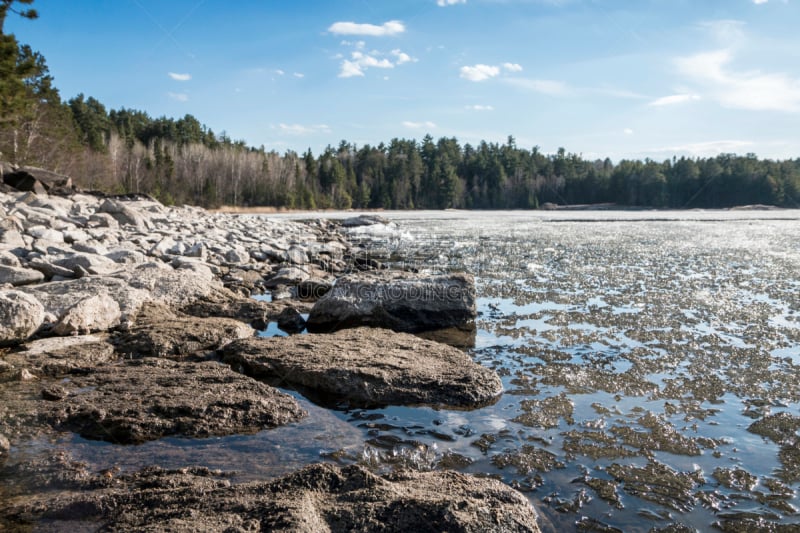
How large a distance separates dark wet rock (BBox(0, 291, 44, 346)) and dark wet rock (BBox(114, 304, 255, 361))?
878 millimetres

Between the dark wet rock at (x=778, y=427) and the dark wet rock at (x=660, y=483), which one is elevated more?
the dark wet rock at (x=778, y=427)

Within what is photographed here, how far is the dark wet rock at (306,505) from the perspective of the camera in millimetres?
2521

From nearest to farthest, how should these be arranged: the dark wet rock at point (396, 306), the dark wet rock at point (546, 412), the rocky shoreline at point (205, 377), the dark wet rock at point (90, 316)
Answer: the rocky shoreline at point (205, 377), the dark wet rock at point (546, 412), the dark wet rock at point (90, 316), the dark wet rock at point (396, 306)

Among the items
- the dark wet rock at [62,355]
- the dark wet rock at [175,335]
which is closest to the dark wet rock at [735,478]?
the dark wet rock at [175,335]

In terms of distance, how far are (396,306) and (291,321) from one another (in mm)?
1617

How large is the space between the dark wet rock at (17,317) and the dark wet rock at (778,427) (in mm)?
7306

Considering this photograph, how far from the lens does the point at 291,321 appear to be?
776cm

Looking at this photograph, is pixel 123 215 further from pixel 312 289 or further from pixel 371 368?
pixel 371 368

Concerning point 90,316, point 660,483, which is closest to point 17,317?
point 90,316

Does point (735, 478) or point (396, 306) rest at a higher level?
point (396, 306)

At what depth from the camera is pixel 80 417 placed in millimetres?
4090

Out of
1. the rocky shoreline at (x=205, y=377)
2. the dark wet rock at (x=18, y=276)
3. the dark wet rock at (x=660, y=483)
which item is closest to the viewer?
the rocky shoreline at (x=205, y=377)

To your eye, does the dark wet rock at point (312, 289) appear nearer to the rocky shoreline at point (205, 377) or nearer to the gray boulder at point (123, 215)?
the rocky shoreline at point (205, 377)

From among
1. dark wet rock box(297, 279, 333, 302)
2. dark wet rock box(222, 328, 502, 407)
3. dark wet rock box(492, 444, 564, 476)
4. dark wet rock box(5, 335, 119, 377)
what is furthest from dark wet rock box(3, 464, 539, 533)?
dark wet rock box(297, 279, 333, 302)
